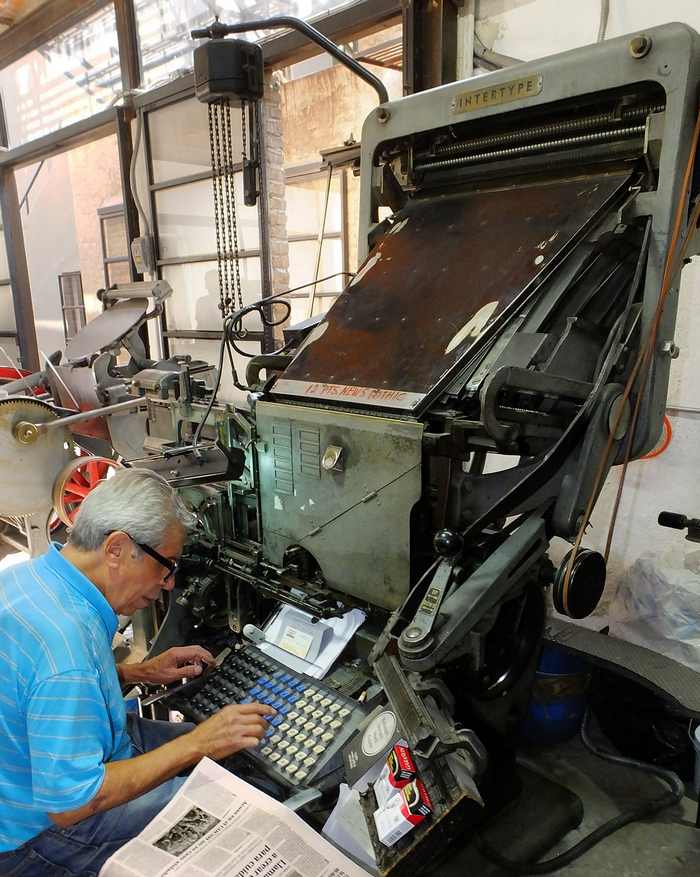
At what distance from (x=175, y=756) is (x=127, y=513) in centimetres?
49

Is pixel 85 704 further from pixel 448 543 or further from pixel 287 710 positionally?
pixel 448 543

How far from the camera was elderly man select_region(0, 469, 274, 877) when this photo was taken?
44.0 inches

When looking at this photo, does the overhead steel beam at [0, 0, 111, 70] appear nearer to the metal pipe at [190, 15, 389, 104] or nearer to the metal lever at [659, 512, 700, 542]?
the metal pipe at [190, 15, 389, 104]

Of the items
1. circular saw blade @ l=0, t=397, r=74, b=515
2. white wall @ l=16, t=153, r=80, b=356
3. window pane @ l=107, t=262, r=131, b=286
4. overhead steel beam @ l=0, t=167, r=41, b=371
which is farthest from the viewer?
white wall @ l=16, t=153, r=80, b=356

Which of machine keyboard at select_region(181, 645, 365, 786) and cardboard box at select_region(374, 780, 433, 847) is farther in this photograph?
machine keyboard at select_region(181, 645, 365, 786)

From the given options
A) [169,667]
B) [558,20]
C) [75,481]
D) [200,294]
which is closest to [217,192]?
[200,294]

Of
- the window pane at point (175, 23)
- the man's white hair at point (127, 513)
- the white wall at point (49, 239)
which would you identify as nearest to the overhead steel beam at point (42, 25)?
the window pane at point (175, 23)

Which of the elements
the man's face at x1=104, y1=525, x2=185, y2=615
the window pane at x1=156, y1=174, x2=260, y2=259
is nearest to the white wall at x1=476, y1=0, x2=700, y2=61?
the window pane at x1=156, y1=174, x2=260, y2=259

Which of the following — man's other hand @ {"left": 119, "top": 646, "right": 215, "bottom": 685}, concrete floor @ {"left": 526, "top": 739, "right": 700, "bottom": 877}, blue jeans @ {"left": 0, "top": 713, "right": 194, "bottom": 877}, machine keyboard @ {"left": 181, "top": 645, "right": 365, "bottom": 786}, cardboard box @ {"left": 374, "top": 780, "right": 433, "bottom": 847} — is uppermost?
cardboard box @ {"left": 374, "top": 780, "right": 433, "bottom": 847}

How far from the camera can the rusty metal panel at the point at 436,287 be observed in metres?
1.35

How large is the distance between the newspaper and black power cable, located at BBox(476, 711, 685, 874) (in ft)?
1.61

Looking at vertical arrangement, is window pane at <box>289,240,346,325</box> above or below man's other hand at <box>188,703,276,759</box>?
above

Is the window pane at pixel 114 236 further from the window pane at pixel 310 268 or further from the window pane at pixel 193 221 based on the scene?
the window pane at pixel 193 221

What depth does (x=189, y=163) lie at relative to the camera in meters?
4.01
